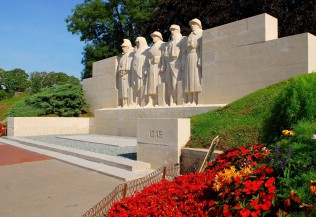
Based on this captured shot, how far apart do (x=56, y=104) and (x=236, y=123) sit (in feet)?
48.2

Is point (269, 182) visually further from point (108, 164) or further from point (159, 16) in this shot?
point (159, 16)

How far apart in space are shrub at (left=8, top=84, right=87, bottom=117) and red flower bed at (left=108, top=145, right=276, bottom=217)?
52.6 ft

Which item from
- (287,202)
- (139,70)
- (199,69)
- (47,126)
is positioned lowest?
(47,126)

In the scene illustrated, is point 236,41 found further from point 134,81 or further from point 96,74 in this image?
point 96,74

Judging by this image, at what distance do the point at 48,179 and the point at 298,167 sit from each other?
5315 mm

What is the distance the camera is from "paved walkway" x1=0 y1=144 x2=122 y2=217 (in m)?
4.42

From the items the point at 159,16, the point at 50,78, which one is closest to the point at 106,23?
the point at 159,16

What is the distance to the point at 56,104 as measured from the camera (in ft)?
62.5

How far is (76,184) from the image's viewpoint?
5.94m

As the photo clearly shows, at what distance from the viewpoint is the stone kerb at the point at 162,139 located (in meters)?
6.52

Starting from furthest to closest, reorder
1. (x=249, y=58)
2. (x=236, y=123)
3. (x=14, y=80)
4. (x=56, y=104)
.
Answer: (x=14, y=80) < (x=56, y=104) < (x=249, y=58) < (x=236, y=123)

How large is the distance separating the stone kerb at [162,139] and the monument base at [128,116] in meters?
4.07

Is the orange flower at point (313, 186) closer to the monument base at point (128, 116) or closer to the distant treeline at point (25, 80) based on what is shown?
the monument base at point (128, 116)

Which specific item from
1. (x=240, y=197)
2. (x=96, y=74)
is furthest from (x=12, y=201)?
(x=96, y=74)
